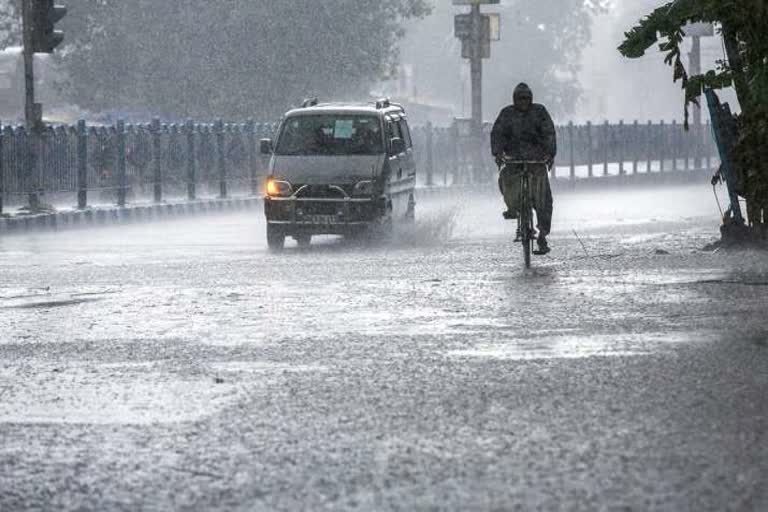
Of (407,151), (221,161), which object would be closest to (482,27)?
(221,161)

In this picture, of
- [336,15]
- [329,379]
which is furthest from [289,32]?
[329,379]

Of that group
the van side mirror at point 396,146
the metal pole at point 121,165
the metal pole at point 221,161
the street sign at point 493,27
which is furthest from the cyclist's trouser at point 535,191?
the street sign at point 493,27

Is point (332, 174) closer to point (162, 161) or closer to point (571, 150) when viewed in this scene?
point (162, 161)

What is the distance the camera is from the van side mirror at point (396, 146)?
904 inches

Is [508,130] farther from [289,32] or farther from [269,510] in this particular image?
[289,32]

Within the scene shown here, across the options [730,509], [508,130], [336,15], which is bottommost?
[730,509]

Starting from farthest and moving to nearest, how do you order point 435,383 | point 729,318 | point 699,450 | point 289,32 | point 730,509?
point 289,32 < point 729,318 < point 435,383 < point 699,450 < point 730,509

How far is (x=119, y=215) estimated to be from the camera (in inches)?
1251

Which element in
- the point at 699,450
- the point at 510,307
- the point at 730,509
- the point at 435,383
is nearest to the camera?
the point at 730,509

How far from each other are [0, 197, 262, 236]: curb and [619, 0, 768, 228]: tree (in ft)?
37.6

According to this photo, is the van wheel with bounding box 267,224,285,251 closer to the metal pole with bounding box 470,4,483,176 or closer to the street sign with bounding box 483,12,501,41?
the metal pole with bounding box 470,4,483,176

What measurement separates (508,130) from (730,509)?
1192 centimetres

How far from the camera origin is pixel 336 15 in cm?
5597

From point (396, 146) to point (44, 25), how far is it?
7444 mm
